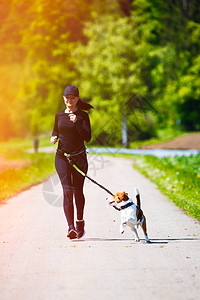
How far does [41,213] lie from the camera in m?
10.5

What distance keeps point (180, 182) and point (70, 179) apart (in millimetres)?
6651

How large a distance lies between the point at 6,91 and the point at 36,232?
70791 mm

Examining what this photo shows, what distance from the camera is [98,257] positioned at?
6.64 metres

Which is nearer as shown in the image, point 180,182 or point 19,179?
point 180,182

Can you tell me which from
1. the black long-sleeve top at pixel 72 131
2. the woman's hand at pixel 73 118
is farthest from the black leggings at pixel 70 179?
the woman's hand at pixel 73 118

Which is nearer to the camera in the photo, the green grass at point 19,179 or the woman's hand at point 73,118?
the woman's hand at point 73,118

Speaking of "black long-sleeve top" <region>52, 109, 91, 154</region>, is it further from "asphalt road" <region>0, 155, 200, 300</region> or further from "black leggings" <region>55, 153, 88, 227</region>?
"asphalt road" <region>0, 155, 200, 300</region>

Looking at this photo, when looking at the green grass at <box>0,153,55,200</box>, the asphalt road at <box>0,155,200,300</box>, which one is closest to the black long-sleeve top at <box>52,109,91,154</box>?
the asphalt road at <box>0,155,200,300</box>

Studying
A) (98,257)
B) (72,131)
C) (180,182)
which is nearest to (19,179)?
(180,182)

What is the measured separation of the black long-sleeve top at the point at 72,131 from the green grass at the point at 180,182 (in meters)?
3.07

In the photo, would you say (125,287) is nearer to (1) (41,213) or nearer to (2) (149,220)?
(2) (149,220)

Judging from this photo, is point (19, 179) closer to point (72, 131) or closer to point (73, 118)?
point (72, 131)

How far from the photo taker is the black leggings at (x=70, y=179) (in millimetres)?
7691

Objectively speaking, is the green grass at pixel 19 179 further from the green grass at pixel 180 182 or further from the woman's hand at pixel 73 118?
the woman's hand at pixel 73 118
